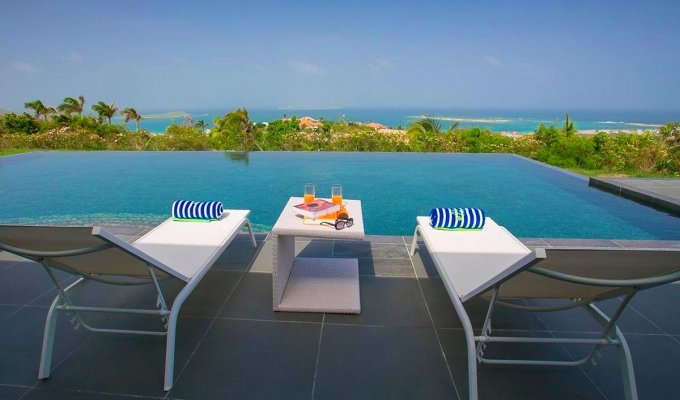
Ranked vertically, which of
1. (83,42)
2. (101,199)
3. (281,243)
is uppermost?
(83,42)

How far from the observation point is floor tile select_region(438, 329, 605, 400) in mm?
1659

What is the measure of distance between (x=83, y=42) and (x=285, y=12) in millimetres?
23474

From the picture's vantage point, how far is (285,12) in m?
25.8

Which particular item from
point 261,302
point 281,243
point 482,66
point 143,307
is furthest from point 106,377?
point 482,66

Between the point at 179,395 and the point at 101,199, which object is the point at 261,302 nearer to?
the point at 179,395

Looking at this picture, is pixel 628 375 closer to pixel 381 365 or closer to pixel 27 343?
pixel 381 365

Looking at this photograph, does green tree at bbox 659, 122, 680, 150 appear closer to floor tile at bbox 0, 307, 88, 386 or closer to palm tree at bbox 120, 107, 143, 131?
floor tile at bbox 0, 307, 88, 386

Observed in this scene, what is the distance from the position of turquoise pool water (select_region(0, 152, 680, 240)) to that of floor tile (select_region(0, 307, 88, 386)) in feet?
9.77

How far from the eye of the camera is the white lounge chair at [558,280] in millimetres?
1290

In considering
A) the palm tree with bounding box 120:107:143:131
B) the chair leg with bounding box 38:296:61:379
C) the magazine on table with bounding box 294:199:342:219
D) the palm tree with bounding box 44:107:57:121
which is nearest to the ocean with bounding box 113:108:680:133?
the palm tree with bounding box 120:107:143:131

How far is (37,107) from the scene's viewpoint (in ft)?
79.4

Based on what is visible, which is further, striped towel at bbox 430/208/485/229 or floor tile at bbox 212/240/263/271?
floor tile at bbox 212/240/263/271

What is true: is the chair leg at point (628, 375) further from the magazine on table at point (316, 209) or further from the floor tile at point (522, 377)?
the magazine on table at point (316, 209)

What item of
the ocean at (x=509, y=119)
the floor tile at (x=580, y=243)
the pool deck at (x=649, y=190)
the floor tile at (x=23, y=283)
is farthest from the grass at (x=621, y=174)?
the ocean at (x=509, y=119)
